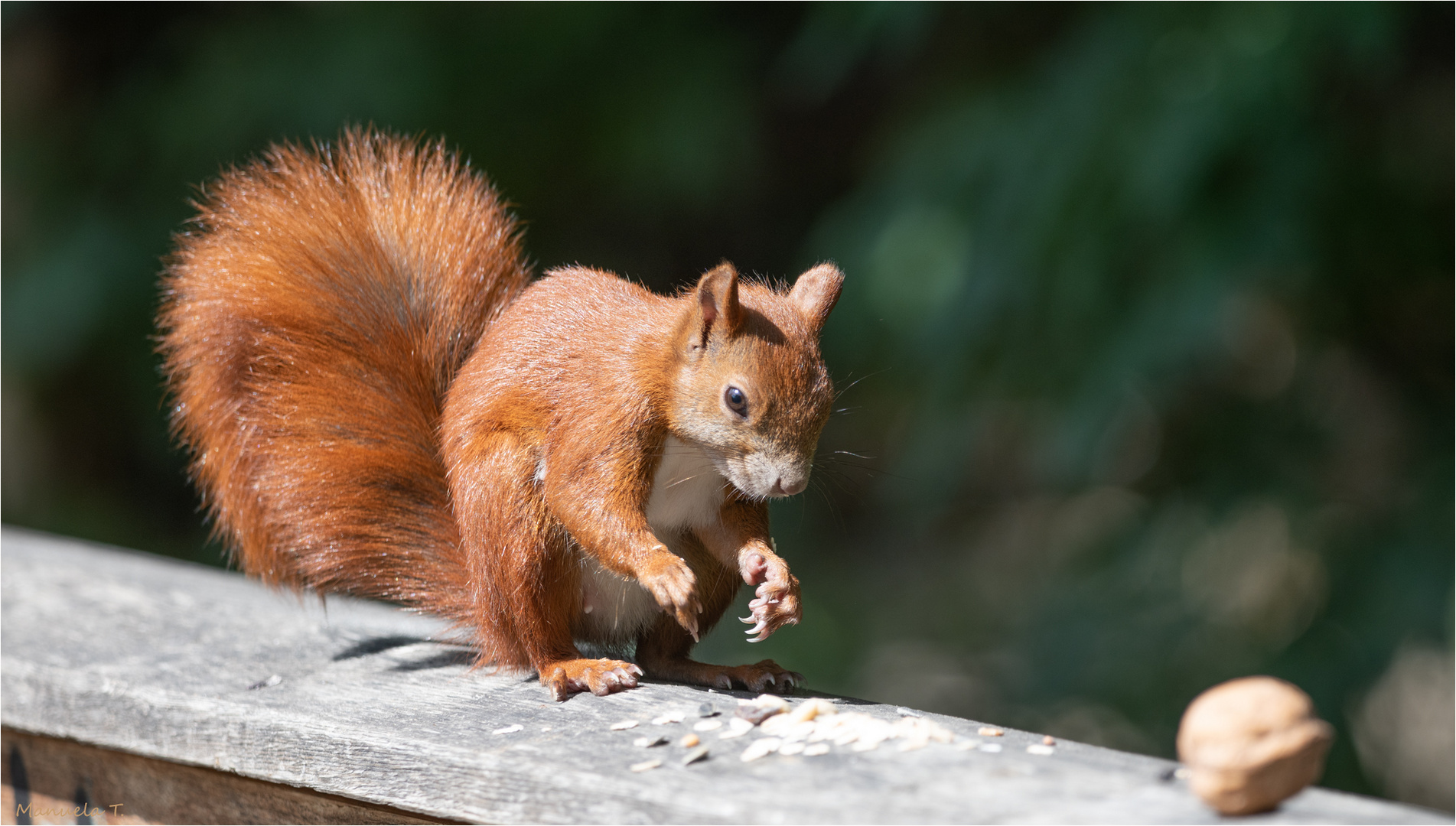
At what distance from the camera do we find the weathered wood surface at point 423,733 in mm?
707

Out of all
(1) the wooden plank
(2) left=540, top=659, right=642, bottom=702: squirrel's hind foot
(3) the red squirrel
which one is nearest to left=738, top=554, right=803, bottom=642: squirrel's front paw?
(3) the red squirrel

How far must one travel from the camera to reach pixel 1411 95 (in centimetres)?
182

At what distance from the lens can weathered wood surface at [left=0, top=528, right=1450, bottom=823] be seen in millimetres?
707

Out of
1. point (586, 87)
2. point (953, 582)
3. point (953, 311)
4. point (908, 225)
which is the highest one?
point (586, 87)

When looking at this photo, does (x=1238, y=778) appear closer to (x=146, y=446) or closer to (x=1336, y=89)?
(x=1336, y=89)

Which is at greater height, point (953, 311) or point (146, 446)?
point (953, 311)

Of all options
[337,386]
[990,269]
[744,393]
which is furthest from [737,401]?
[990,269]

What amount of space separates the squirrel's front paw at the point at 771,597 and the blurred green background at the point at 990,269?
127 mm

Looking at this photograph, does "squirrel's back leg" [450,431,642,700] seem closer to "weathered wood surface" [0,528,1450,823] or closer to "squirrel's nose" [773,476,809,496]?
"weathered wood surface" [0,528,1450,823]

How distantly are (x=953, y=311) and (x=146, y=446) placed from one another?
200 centimetres

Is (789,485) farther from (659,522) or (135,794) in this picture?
(135,794)

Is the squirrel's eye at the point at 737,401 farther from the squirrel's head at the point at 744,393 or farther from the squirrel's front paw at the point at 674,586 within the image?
the squirrel's front paw at the point at 674,586

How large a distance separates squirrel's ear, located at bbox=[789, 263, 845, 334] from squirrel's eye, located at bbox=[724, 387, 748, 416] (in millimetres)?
96

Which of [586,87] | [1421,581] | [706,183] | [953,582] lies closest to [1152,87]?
[1421,581]
